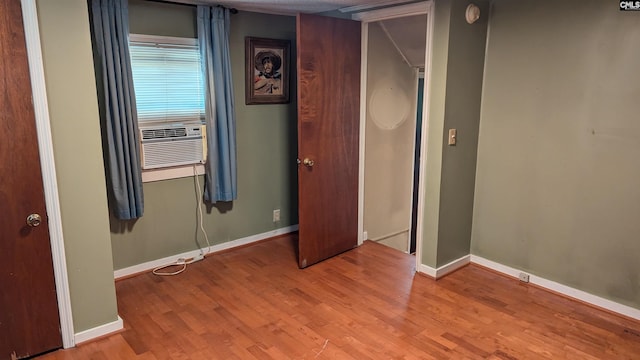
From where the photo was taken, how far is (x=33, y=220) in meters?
2.41

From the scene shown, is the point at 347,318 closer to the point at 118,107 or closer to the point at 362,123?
the point at 362,123

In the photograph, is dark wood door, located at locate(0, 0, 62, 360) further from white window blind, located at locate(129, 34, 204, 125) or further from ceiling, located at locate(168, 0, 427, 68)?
ceiling, located at locate(168, 0, 427, 68)

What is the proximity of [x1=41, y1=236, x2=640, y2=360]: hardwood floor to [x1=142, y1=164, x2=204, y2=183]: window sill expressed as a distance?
0.75 metres

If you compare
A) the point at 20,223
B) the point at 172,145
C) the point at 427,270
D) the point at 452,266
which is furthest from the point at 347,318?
the point at 20,223

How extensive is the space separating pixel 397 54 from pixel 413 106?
61 cm

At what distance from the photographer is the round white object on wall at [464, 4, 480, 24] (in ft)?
10.7

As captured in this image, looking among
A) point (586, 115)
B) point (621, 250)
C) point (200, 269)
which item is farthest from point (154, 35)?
point (621, 250)

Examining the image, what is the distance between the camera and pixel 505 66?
3418 millimetres

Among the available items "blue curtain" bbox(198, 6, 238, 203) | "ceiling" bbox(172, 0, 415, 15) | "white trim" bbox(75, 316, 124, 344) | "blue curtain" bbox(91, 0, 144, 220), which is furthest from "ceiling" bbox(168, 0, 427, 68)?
"white trim" bbox(75, 316, 124, 344)

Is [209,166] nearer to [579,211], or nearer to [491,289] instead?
[491,289]

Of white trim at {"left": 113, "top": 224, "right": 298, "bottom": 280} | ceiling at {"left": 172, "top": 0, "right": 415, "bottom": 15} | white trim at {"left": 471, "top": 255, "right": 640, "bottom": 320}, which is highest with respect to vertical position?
ceiling at {"left": 172, "top": 0, "right": 415, "bottom": 15}

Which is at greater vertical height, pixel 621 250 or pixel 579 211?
pixel 579 211

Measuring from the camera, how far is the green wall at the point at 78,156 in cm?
237

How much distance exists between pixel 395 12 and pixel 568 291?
242 cm
